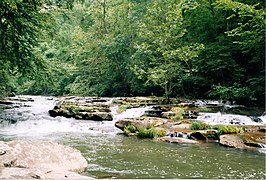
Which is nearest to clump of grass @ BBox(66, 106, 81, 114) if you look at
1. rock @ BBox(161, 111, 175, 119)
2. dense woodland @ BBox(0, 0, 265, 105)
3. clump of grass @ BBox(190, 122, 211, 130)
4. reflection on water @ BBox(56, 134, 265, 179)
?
dense woodland @ BBox(0, 0, 265, 105)

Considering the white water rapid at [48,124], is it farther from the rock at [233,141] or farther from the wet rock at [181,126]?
the rock at [233,141]

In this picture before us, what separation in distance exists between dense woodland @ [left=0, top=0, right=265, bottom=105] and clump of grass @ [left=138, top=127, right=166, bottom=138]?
5.09 metres

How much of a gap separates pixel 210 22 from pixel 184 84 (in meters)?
4.43

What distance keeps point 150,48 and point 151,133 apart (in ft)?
32.0

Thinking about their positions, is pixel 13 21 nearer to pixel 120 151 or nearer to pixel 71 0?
pixel 71 0

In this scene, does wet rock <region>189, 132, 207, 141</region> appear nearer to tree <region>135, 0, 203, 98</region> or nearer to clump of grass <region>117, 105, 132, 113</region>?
clump of grass <region>117, 105, 132, 113</region>

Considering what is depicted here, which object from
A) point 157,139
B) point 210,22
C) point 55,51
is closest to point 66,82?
point 55,51

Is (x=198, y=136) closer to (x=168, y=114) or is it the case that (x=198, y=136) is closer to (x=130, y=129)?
(x=130, y=129)

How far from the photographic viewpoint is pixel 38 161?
14.1 feet

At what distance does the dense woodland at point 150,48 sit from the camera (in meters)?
10.0

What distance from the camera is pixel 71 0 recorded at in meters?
10.0

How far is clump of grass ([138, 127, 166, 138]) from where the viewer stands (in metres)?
8.59

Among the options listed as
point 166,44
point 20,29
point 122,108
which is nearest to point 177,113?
point 122,108

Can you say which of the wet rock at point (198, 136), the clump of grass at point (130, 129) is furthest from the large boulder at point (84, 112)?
the wet rock at point (198, 136)
